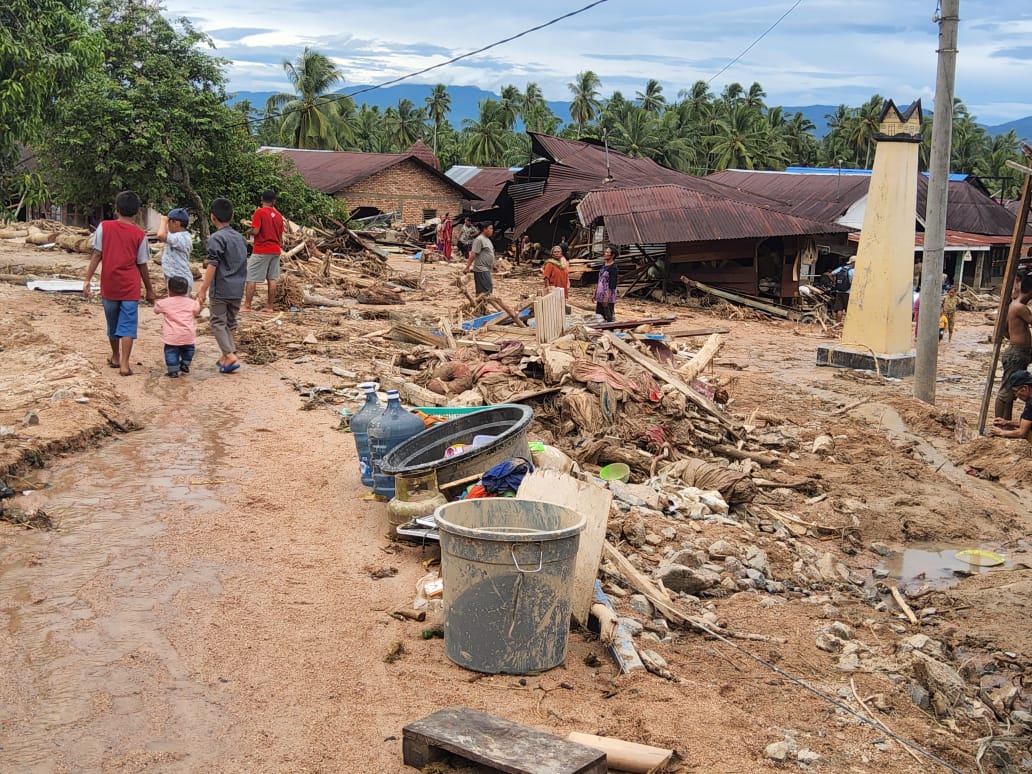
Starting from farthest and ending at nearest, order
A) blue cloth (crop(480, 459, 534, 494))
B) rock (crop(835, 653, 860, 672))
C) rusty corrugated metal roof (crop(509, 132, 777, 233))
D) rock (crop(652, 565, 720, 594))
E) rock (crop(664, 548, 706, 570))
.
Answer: rusty corrugated metal roof (crop(509, 132, 777, 233)) < rock (crop(664, 548, 706, 570)) < rock (crop(652, 565, 720, 594)) < blue cloth (crop(480, 459, 534, 494)) < rock (crop(835, 653, 860, 672))

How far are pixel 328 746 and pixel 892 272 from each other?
13713 millimetres

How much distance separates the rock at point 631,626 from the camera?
5041 mm

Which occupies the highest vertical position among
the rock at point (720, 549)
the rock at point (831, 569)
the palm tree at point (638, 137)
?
the palm tree at point (638, 137)

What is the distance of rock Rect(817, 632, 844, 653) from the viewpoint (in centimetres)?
558

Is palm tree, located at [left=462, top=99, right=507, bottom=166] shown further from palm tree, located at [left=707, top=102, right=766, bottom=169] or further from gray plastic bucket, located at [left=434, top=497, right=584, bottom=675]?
gray plastic bucket, located at [left=434, top=497, right=584, bottom=675]

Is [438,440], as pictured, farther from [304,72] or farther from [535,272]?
[304,72]

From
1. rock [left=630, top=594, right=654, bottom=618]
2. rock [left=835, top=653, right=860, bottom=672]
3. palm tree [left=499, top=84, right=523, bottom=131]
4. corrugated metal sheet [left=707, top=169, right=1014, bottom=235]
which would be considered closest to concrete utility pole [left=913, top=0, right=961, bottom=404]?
rock [left=835, top=653, right=860, bottom=672]

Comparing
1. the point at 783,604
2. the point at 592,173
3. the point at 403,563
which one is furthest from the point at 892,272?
the point at 592,173

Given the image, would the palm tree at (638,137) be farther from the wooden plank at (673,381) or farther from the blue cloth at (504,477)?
the blue cloth at (504,477)

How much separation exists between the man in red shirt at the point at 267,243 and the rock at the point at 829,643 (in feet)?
31.5

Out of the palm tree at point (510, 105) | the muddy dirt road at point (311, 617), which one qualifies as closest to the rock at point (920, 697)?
the muddy dirt road at point (311, 617)

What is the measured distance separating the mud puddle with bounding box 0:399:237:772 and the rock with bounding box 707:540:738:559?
3.46 metres

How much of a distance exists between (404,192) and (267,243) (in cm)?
2993

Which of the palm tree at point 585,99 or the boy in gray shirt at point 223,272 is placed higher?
the palm tree at point 585,99
